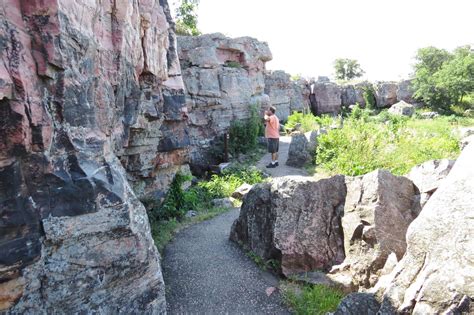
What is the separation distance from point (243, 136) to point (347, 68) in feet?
115

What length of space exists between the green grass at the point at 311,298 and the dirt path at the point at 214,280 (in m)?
0.16

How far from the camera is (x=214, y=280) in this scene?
17.2 feet

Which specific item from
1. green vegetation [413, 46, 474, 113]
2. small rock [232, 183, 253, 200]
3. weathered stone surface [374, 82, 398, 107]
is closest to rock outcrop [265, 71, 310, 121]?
weathered stone surface [374, 82, 398, 107]

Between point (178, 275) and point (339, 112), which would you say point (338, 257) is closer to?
point (178, 275)

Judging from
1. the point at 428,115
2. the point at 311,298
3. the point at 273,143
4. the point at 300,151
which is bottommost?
the point at 311,298

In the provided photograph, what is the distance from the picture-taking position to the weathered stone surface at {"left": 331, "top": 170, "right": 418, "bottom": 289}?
4.77 metres

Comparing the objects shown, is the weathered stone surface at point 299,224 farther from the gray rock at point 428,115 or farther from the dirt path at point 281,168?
the gray rock at point 428,115

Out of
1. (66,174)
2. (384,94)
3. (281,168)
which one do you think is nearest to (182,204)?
(281,168)

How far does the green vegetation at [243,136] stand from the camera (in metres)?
14.4

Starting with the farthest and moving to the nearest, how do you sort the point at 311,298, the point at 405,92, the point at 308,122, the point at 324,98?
the point at 405,92 → the point at 324,98 → the point at 308,122 → the point at 311,298

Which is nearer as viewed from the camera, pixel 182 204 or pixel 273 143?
pixel 182 204

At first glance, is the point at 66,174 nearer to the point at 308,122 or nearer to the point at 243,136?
the point at 243,136

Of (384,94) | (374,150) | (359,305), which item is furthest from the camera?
(384,94)

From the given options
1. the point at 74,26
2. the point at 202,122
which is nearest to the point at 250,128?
the point at 202,122
